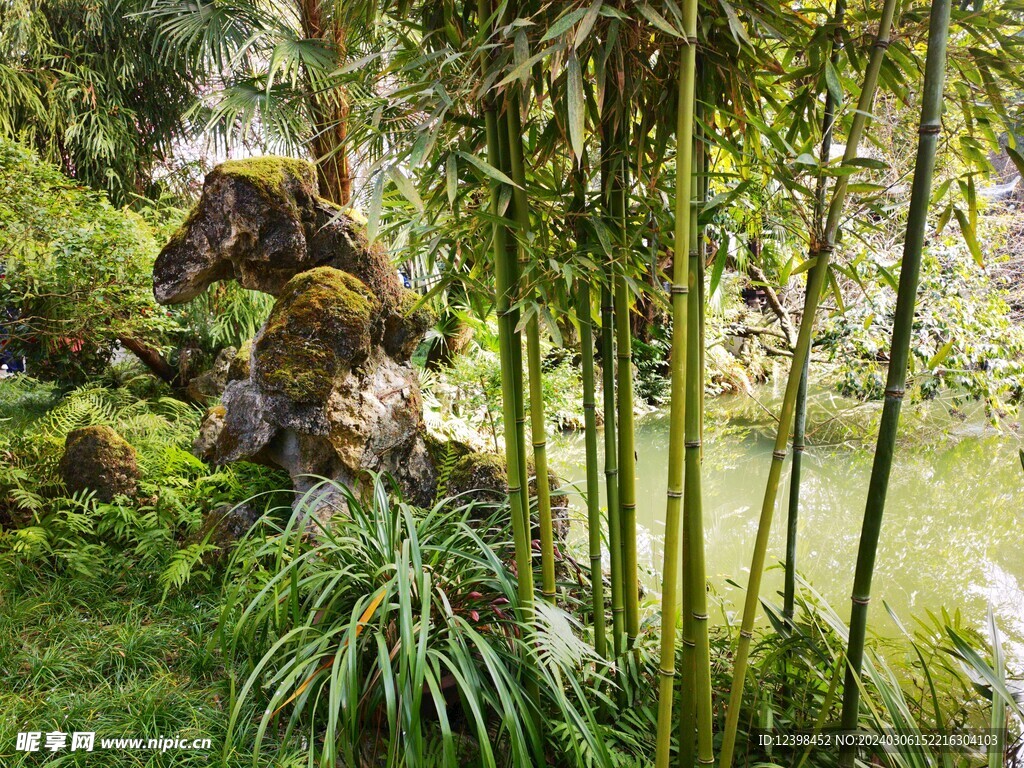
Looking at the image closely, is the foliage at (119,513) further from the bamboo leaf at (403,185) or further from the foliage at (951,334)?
the foliage at (951,334)

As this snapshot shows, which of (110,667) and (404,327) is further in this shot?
(404,327)

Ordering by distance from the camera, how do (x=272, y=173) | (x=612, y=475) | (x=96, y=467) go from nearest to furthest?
(x=612, y=475), (x=272, y=173), (x=96, y=467)

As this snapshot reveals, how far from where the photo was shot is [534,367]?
4.70ft

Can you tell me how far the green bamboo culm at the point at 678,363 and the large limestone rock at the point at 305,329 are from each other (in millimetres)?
1324

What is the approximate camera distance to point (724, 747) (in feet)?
4.16

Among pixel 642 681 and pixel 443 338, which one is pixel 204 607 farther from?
pixel 443 338

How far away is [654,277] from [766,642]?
98 cm

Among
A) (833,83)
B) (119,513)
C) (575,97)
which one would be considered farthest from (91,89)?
(833,83)

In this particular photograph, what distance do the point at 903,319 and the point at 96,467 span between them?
9.06 feet

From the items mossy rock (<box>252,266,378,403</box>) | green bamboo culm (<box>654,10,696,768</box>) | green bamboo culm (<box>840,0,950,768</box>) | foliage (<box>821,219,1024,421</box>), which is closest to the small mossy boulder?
mossy rock (<box>252,266,378,403</box>)

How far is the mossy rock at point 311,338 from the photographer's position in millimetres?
2246

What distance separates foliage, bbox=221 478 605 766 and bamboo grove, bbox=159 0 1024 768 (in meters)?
0.12

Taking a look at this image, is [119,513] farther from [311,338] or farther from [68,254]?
[68,254]

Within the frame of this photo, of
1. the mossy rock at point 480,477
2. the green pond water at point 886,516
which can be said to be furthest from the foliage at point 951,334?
the mossy rock at point 480,477
